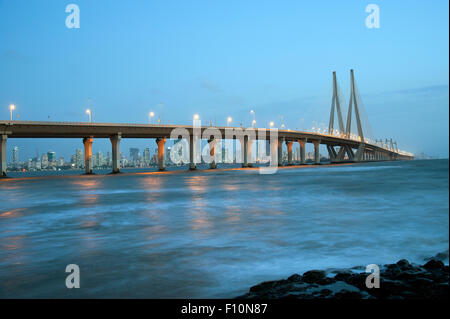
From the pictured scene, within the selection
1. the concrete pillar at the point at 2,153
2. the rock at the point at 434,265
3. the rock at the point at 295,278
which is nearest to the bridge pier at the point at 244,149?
the concrete pillar at the point at 2,153

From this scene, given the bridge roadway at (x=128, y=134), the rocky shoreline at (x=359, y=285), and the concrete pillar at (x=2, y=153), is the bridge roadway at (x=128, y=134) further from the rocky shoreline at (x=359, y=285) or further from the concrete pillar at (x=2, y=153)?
the rocky shoreline at (x=359, y=285)

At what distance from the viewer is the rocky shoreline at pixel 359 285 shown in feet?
23.7

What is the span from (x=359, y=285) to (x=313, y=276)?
39.2 inches

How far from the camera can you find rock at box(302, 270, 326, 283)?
830 centimetres

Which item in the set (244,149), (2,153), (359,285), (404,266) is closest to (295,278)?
(359,285)

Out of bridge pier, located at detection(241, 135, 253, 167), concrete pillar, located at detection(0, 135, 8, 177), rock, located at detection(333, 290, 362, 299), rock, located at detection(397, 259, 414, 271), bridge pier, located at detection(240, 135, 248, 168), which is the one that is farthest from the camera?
bridge pier, located at detection(241, 135, 253, 167)

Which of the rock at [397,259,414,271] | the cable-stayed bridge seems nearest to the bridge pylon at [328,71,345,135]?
the cable-stayed bridge

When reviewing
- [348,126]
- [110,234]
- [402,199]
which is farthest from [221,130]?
[110,234]

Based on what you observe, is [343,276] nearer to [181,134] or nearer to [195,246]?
[195,246]

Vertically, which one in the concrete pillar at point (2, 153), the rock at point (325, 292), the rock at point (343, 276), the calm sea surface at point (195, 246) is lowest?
the calm sea surface at point (195, 246)

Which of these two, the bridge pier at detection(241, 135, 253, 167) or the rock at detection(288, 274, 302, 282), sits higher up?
the bridge pier at detection(241, 135, 253, 167)

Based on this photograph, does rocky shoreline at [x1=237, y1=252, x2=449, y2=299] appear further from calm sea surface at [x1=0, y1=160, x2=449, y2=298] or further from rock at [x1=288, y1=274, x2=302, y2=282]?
calm sea surface at [x1=0, y1=160, x2=449, y2=298]

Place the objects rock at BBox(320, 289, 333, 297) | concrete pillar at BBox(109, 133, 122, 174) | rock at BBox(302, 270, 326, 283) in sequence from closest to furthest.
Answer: rock at BBox(320, 289, 333, 297) < rock at BBox(302, 270, 326, 283) < concrete pillar at BBox(109, 133, 122, 174)
